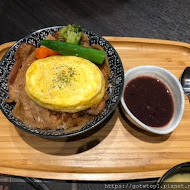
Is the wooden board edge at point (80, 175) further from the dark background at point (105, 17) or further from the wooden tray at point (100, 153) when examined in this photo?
the dark background at point (105, 17)

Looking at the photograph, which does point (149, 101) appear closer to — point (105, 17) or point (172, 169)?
point (172, 169)

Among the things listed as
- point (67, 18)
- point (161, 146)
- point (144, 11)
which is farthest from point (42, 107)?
point (144, 11)

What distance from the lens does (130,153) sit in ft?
6.45

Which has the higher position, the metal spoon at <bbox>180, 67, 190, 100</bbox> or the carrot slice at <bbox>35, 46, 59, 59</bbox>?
the carrot slice at <bbox>35, 46, 59, 59</bbox>

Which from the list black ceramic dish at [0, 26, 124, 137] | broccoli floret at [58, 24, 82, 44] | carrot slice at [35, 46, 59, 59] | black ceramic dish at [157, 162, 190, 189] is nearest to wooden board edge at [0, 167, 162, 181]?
black ceramic dish at [157, 162, 190, 189]

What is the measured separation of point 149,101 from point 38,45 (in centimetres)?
120

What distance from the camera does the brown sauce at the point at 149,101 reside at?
204cm

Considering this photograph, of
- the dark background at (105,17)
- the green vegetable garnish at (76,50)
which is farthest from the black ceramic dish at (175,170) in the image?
the dark background at (105,17)

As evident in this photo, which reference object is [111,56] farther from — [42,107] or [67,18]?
[67,18]

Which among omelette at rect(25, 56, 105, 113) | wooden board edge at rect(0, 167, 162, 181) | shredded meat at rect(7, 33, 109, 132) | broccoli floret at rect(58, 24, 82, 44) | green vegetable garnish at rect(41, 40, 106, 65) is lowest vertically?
wooden board edge at rect(0, 167, 162, 181)

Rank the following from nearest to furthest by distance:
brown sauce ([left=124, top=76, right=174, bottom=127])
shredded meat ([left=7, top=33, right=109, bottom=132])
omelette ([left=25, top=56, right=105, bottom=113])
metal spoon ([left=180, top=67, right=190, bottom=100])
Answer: omelette ([left=25, top=56, right=105, bottom=113]) < shredded meat ([left=7, top=33, right=109, bottom=132]) < brown sauce ([left=124, top=76, right=174, bottom=127]) < metal spoon ([left=180, top=67, right=190, bottom=100])

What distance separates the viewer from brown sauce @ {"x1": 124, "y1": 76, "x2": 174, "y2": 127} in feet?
6.68

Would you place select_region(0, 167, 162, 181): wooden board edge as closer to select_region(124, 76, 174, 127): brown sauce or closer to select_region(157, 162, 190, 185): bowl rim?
select_region(157, 162, 190, 185): bowl rim

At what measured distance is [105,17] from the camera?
3.15m
